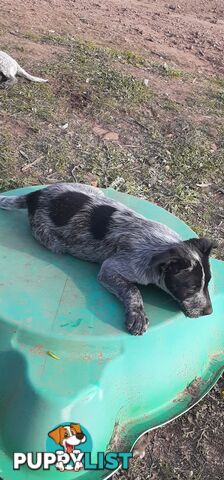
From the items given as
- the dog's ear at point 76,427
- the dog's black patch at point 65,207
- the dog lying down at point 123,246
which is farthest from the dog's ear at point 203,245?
the dog's ear at point 76,427

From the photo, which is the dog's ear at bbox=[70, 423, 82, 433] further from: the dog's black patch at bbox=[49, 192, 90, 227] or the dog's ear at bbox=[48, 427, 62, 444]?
the dog's black patch at bbox=[49, 192, 90, 227]

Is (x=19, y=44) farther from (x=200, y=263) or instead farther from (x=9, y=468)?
(x=9, y=468)

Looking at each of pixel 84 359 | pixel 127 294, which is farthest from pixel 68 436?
pixel 127 294

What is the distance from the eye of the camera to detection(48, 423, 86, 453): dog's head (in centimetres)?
368

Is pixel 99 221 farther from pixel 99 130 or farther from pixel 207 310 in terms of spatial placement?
pixel 99 130

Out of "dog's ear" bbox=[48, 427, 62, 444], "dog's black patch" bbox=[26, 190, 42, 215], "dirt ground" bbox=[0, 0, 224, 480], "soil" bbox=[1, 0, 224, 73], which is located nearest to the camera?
"dog's ear" bbox=[48, 427, 62, 444]

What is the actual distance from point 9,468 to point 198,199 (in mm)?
4190

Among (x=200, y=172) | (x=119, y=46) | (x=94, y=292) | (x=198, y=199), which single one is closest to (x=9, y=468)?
(x=94, y=292)

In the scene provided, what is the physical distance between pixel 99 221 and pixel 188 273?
952 mm

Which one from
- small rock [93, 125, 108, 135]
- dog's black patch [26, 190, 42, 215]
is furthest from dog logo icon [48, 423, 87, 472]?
small rock [93, 125, 108, 135]

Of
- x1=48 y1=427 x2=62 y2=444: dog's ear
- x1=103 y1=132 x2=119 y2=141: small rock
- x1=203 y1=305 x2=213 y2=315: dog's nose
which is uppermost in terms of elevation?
x1=203 y1=305 x2=213 y2=315: dog's nose

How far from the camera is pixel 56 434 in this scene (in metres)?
3.69

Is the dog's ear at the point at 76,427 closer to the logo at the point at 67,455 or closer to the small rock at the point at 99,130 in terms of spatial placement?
the logo at the point at 67,455

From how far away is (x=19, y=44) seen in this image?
995cm
